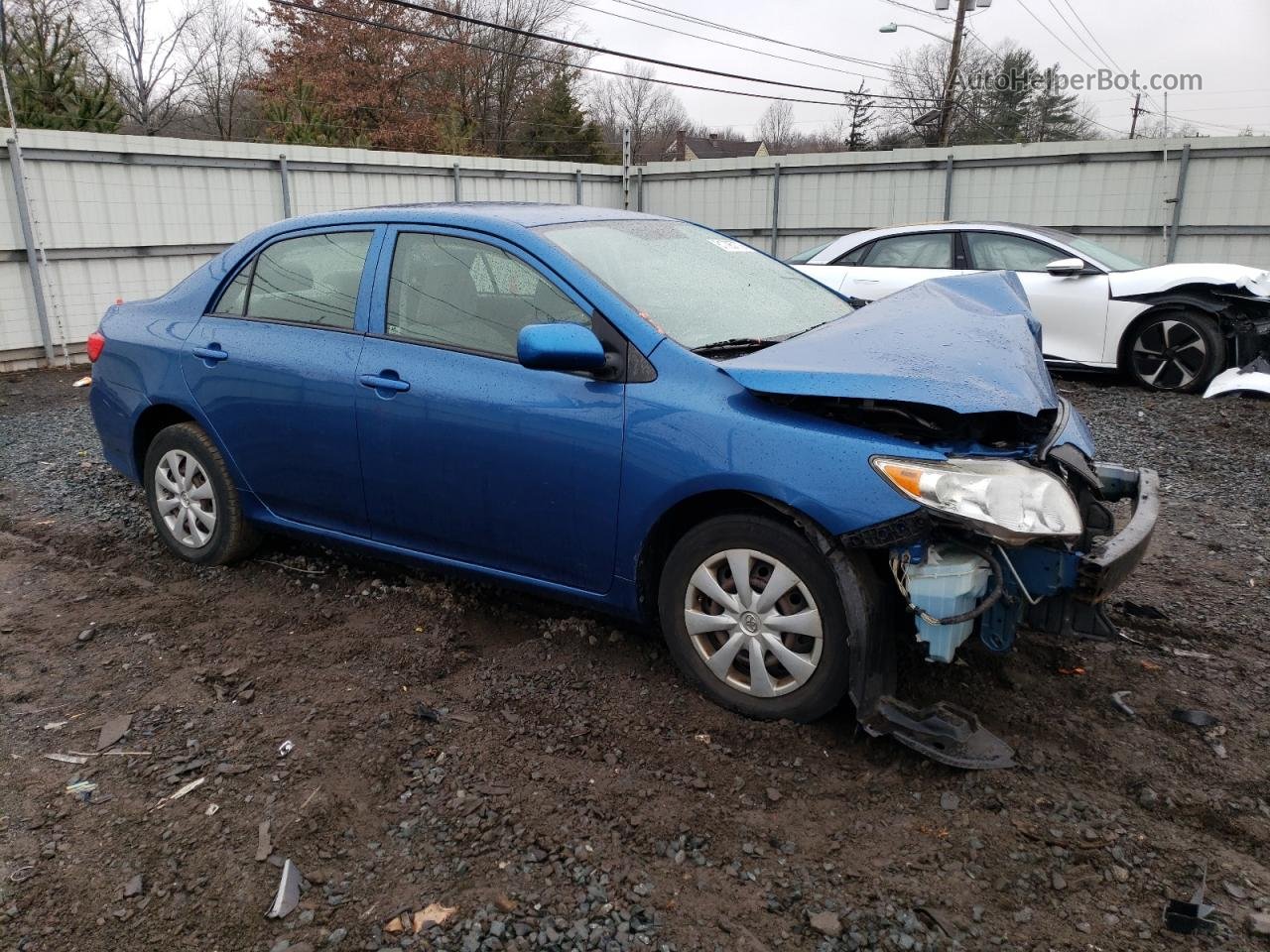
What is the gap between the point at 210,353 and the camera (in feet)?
14.0

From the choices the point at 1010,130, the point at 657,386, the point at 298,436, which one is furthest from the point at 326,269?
the point at 1010,130

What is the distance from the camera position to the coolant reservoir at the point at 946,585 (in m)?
2.71

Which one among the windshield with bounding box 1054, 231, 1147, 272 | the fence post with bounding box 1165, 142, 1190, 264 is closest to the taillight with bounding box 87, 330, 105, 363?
the windshield with bounding box 1054, 231, 1147, 272

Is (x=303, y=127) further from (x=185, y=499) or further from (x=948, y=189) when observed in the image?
(x=185, y=499)

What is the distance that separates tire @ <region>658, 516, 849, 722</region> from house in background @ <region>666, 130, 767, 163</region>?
51658 mm

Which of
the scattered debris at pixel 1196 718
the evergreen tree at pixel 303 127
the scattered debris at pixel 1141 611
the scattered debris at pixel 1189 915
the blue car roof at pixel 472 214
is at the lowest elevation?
the scattered debris at pixel 1141 611

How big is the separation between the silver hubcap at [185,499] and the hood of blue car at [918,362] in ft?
9.01

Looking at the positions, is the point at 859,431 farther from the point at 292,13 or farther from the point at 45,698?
the point at 292,13

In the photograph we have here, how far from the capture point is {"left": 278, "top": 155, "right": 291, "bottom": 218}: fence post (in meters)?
12.5

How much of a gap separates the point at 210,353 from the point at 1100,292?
736 centimetres

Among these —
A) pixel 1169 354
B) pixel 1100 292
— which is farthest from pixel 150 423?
pixel 1169 354

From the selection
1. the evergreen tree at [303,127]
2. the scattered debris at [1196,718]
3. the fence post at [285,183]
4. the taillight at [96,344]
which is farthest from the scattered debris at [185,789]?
the evergreen tree at [303,127]

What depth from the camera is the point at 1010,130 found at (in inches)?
1596

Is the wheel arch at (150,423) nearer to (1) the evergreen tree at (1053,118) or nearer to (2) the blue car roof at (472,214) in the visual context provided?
(2) the blue car roof at (472,214)
